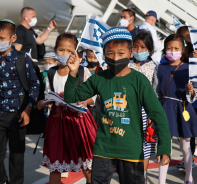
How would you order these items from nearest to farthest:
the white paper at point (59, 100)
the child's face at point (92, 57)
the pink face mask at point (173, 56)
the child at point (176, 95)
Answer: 1. the white paper at point (59, 100)
2. the child at point (176, 95)
3. the pink face mask at point (173, 56)
4. the child's face at point (92, 57)

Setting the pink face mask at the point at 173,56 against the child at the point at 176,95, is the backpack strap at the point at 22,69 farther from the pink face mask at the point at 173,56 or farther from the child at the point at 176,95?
the pink face mask at the point at 173,56

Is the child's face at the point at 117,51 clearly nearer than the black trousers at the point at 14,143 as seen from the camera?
Yes

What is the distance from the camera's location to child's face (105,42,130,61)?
252cm

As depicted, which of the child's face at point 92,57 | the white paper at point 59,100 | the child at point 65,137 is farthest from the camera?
the child's face at point 92,57

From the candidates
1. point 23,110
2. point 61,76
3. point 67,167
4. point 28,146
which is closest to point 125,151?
point 67,167

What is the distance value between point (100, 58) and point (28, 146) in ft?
7.98

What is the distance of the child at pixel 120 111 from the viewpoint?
245 centimetres

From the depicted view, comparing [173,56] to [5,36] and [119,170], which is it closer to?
[119,170]

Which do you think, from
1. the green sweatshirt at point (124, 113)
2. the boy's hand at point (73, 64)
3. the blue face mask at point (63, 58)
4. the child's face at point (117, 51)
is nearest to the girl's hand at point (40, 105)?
the blue face mask at point (63, 58)

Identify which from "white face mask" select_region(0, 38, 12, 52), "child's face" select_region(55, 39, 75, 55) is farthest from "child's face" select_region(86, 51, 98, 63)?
"white face mask" select_region(0, 38, 12, 52)

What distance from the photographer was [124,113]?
2.47 metres

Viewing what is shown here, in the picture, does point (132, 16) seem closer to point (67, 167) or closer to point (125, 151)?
point (67, 167)

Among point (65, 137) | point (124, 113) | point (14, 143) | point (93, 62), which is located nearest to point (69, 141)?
point (65, 137)

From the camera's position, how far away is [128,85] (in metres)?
2.49
